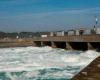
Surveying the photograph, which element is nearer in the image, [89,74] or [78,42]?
[89,74]

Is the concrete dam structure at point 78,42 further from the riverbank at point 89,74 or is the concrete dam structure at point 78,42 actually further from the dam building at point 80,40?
the riverbank at point 89,74

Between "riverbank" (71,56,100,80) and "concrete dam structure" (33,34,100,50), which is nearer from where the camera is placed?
"riverbank" (71,56,100,80)

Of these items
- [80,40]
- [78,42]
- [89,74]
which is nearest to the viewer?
[89,74]

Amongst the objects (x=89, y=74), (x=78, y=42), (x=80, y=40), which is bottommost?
(x=78, y=42)

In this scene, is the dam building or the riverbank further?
the dam building

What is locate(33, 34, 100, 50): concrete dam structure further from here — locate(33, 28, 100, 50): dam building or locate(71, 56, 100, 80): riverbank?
locate(71, 56, 100, 80): riverbank

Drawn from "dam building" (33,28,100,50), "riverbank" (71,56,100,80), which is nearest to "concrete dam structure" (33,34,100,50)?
"dam building" (33,28,100,50)

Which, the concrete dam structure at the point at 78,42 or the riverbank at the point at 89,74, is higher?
the riverbank at the point at 89,74

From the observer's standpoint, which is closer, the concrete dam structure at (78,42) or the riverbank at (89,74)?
Answer: the riverbank at (89,74)

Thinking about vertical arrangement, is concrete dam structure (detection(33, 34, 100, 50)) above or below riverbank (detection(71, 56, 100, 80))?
below

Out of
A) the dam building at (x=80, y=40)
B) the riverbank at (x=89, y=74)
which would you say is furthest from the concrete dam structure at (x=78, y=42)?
the riverbank at (x=89, y=74)

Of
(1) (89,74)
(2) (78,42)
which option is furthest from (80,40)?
(1) (89,74)

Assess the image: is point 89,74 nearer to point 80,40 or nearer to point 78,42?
point 80,40

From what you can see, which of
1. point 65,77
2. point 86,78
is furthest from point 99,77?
point 65,77
